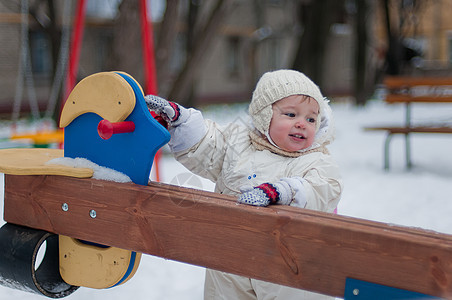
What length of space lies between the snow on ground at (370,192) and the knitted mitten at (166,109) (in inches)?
8.3

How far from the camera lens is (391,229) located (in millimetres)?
1212

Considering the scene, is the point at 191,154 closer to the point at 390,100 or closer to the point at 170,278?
the point at 170,278

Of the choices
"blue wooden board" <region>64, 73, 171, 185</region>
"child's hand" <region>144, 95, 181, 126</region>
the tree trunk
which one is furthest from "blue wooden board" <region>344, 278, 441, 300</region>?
the tree trunk

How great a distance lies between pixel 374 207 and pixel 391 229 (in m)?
3.23

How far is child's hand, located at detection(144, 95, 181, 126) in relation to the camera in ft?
5.73

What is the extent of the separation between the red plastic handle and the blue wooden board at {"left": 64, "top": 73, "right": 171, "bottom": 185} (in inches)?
1.0

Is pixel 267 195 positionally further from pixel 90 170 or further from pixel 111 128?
pixel 90 170

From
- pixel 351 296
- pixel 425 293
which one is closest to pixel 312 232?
pixel 351 296

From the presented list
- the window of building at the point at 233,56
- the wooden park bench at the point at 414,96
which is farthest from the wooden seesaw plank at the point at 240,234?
the window of building at the point at 233,56

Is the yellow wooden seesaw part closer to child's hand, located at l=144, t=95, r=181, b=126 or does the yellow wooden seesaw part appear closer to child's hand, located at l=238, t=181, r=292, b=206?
child's hand, located at l=144, t=95, r=181, b=126

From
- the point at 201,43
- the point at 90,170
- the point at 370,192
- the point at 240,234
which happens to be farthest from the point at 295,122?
the point at 201,43

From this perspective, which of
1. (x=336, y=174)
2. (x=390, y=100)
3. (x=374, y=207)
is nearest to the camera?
(x=336, y=174)

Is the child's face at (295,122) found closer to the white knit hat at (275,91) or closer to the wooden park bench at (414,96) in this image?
the white knit hat at (275,91)

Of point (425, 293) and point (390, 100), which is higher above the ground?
point (390, 100)
